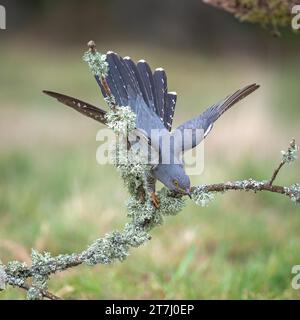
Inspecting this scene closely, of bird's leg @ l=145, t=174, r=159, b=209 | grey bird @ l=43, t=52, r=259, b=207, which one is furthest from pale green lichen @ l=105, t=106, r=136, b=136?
bird's leg @ l=145, t=174, r=159, b=209

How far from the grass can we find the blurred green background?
0.01 m

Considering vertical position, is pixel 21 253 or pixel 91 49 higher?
pixel 91 49

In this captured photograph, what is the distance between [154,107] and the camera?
3787 mm

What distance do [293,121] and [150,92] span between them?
579cm

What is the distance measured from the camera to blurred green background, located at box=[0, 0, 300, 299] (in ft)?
14.1

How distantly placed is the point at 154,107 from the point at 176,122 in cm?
503

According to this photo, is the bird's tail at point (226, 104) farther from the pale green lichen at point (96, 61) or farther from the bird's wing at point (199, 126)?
the pale green lichen at point (96, 61)

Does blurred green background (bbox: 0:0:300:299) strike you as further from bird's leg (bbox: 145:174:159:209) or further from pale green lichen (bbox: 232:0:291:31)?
pale green lichen (bbox: 232:0:291:31)

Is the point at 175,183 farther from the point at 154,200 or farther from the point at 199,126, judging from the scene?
the point at 199,126

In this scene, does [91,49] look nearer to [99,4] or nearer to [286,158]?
[286,158]

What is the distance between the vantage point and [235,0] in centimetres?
402

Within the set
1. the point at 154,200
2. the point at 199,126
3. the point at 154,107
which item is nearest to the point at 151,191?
the point at 154,200
